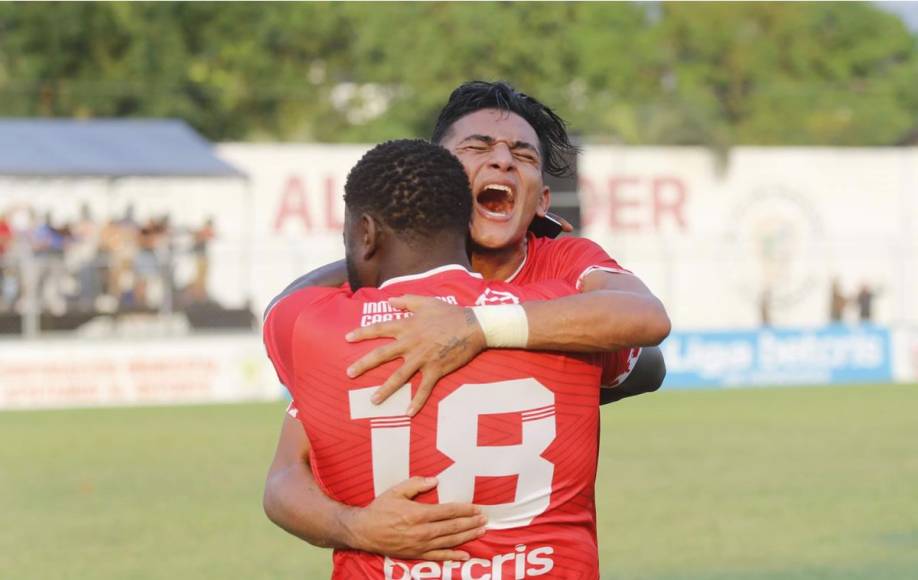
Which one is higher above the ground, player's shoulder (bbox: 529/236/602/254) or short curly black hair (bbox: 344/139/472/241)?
short curly black hair (bbox: 344/139/472/241)

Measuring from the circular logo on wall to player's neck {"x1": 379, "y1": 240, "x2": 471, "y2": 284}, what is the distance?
90.8ft

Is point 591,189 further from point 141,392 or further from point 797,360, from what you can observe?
point 141,392

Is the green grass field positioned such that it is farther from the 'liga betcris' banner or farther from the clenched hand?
the clenched hand

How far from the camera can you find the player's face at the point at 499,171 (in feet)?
13.9

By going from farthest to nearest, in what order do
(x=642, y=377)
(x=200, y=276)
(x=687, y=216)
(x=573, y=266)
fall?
(x=687, y=216)
(x=200, y=276)
(x=642, y=377)
(x=573, y=266)

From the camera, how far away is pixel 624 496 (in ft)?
41.2

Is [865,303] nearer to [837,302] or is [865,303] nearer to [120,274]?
[837,302]

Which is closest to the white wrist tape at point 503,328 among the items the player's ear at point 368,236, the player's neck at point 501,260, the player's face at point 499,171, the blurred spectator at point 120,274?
the player's ear at point 368,236

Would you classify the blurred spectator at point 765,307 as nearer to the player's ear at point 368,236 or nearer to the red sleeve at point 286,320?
the red sleeve at point 286,320

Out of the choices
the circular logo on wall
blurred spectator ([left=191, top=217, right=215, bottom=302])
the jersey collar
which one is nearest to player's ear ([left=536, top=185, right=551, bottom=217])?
the jersey collar

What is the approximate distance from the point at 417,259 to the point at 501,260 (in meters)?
0.92

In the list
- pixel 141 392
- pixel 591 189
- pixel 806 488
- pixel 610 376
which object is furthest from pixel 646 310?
pixel 591 189

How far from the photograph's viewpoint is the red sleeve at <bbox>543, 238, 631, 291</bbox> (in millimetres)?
3932

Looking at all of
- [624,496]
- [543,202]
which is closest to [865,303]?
[624,496]
